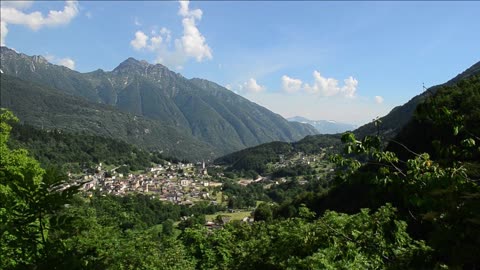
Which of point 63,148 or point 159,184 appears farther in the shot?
point 63,148

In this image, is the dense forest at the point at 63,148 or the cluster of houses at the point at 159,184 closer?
the cluster of houses at the point at 159,184

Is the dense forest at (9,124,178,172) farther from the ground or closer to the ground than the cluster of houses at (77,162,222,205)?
farther from the ground

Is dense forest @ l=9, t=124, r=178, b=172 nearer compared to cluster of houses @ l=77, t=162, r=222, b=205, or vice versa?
cluster of houses @ l=77, t=162, r=222, b=205

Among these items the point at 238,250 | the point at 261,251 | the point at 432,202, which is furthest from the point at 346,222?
the point at 432,202

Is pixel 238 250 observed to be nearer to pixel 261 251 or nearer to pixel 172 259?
pixel 261 251

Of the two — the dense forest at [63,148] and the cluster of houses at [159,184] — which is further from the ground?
the dense forest at [63,148]

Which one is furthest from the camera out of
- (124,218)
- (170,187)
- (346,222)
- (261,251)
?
(170,187)

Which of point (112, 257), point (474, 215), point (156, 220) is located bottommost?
point (156, 220)

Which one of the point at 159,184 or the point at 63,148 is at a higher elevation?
the point at 63,148
